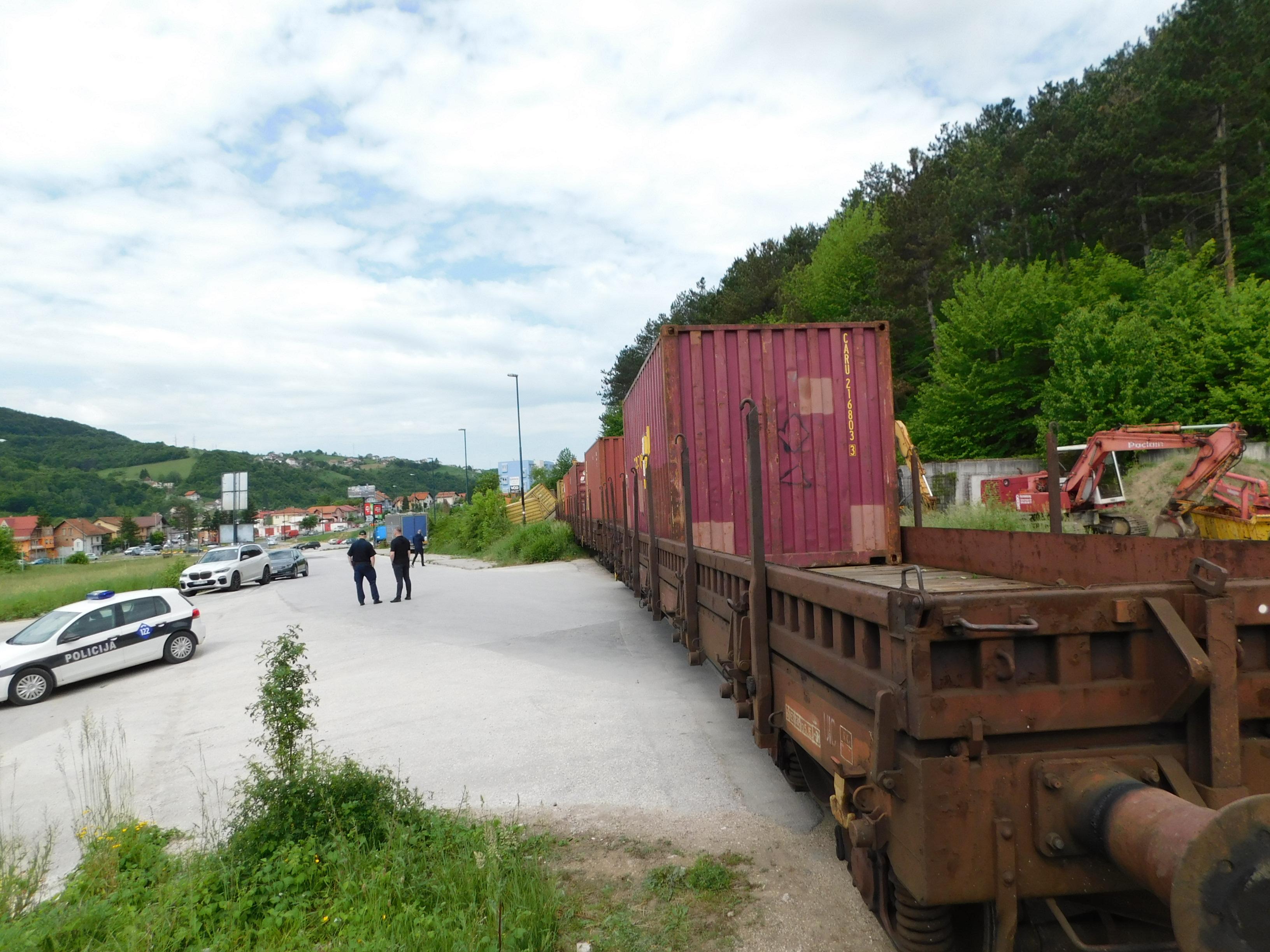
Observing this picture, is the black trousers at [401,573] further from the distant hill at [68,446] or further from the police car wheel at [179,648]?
the distant hill at [68,446]

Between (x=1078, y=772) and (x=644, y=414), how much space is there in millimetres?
7673

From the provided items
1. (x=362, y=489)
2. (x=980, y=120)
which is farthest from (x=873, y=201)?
(x=362, y=489)

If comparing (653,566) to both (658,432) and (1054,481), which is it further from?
(1054,481)

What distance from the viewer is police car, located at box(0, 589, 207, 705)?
34.9ft

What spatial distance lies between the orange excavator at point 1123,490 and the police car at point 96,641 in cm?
1418

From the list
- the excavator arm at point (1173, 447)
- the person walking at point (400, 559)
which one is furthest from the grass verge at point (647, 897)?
the excavator arm at point (1173, 447)

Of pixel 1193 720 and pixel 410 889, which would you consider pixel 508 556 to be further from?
pixel 1193 720

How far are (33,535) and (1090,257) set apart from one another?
111456mm

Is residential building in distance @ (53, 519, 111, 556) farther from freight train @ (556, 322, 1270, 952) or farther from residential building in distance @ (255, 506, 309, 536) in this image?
freight train @ (556, 322, 1270, 952)

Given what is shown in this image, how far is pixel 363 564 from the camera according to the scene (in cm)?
1686

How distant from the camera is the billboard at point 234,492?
97.5ft

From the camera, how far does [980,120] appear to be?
42.2 m

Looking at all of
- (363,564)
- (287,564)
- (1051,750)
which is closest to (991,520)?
(363,564)

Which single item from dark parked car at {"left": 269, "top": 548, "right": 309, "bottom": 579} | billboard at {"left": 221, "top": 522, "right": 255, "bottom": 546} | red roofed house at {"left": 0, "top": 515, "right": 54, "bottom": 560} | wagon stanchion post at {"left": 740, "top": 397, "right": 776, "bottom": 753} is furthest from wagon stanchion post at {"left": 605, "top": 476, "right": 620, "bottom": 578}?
red roofed house at {"left": 0, "top": 515, "right": 54, "bottom": 560}
